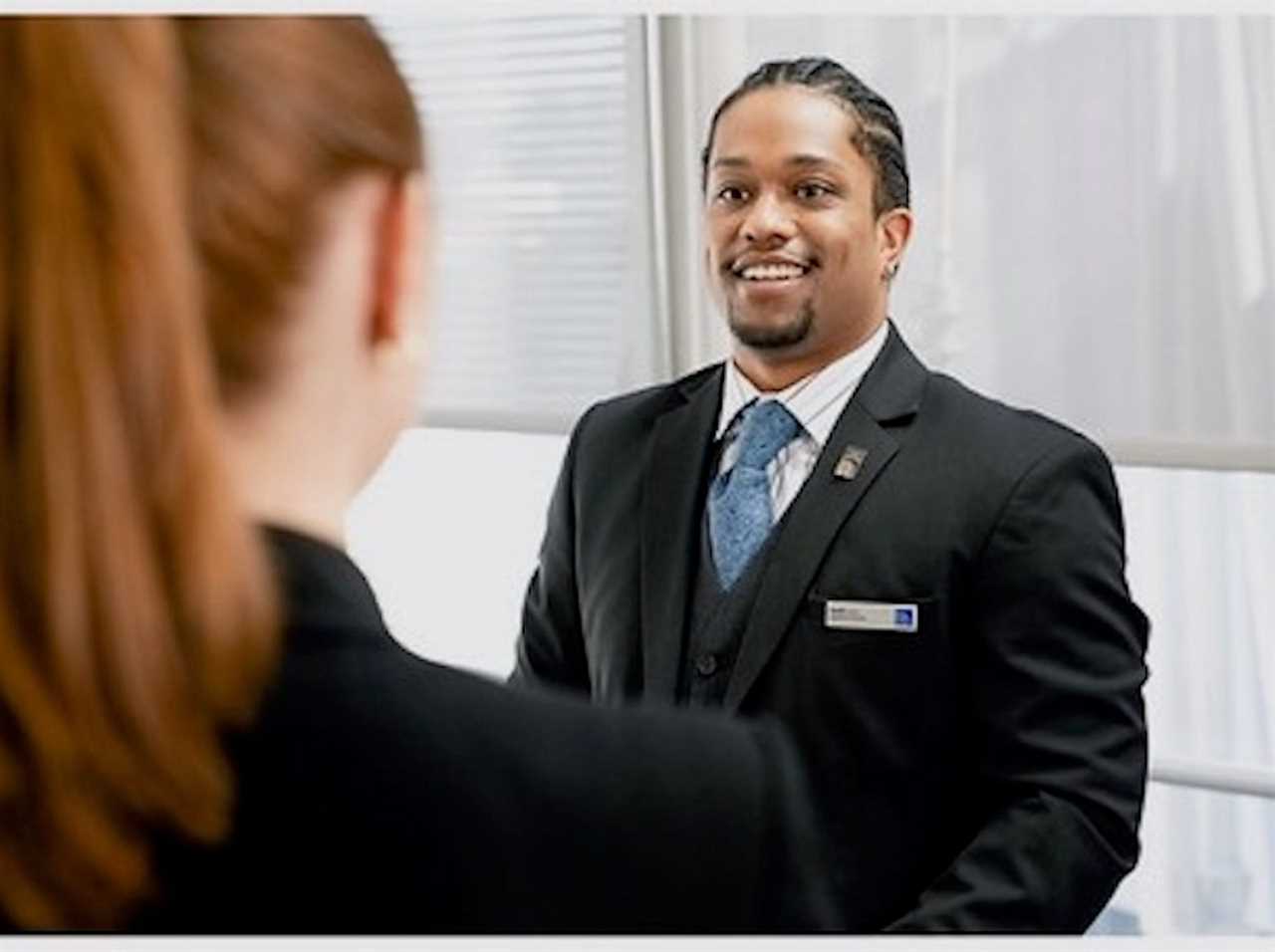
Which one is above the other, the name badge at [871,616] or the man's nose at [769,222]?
the man's nose at [769,222]

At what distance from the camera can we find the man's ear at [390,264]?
602 millimetres

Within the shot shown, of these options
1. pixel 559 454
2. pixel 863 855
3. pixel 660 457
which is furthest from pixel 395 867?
pixel 559 454

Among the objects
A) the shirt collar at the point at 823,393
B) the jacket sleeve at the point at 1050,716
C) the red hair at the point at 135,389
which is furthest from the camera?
the shirt collar at the point at 823,393

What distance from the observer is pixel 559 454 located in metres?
3.16

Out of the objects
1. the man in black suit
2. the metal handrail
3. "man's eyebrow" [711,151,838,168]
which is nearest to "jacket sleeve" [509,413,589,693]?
the man in black suit

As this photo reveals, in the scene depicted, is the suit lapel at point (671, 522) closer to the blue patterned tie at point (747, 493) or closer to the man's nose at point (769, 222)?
the blue patterned tie at point (747, 493)

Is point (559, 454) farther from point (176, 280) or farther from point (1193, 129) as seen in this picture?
point (176, 280)

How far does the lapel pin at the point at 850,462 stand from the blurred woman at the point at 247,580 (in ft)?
3.50

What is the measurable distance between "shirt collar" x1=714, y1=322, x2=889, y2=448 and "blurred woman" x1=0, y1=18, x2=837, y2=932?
113 cm

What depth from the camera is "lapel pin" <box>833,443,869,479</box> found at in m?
1.71

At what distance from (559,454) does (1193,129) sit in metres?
A: 1.27

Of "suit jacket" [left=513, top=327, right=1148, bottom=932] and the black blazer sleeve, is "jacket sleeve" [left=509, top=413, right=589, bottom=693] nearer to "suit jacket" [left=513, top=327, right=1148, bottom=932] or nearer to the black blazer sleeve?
"suit jacket" [left=513, top=327, right=1148, bottom=932]

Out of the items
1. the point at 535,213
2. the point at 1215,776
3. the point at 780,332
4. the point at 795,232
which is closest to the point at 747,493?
the point at 780,332

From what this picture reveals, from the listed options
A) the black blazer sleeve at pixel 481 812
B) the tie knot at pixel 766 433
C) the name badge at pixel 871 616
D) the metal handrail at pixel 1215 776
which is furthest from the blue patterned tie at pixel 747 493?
the black blazer sleeve at pixel 481 812
